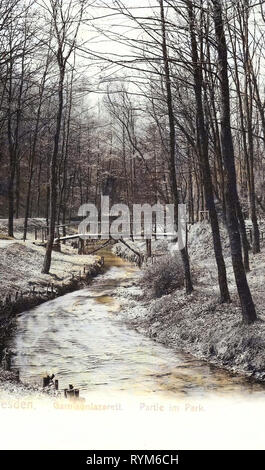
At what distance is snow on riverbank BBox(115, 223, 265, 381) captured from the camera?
10328mm

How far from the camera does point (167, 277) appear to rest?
1767cm

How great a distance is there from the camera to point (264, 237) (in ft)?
92.7

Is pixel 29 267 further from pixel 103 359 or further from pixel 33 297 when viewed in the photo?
pixel 103 359

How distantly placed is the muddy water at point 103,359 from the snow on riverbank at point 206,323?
1.30 ft

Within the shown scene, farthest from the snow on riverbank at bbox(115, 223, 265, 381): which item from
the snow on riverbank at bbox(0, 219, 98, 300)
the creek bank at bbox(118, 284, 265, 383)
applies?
the snow on riverbank at bbox(0, 219, 98, 300)

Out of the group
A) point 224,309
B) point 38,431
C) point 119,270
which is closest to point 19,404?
point 38,431

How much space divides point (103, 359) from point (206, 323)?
2797 mm

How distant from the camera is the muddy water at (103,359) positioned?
9.21 meters

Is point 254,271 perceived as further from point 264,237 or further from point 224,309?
point 264,237

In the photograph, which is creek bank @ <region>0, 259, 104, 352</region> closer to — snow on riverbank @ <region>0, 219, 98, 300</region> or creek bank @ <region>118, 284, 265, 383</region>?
snow on riverbank @ <region>0, 219, 98, 300</region>

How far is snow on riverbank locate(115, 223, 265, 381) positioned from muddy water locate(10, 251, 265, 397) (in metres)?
0.40

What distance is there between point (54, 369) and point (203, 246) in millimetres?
19194

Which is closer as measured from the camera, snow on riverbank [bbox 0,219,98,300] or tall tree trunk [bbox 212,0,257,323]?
tall tree trunk [bbox 212,0,257,323]

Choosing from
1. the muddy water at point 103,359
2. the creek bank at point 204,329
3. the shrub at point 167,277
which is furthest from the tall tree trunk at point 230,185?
the shrub at point 167,277
